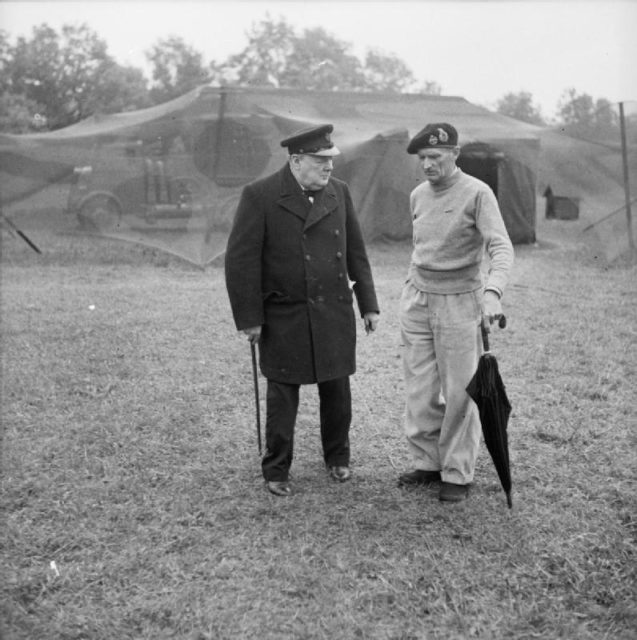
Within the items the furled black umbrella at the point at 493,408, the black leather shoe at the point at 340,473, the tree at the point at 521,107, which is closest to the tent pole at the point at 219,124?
the black leather shoe at the point at 340,473

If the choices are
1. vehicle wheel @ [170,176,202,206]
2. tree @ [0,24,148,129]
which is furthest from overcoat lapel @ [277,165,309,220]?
tree @ [0,24,148,129]

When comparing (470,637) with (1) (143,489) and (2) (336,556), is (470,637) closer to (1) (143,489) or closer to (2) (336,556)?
(2) (336,556)

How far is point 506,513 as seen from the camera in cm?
360

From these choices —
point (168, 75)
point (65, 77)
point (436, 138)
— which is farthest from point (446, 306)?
point (168, 75)

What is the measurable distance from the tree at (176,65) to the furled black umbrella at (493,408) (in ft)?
114

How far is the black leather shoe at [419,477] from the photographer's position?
3947mm

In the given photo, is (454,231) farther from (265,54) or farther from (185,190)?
(265,54)

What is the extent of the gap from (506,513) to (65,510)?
2.06 m

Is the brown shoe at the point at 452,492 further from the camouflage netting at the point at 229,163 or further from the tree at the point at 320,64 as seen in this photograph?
the tree at the point at 320,64

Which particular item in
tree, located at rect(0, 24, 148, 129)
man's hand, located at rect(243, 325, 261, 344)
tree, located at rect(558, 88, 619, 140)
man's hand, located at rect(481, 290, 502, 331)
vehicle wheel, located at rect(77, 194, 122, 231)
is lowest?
man's hand, located at rect(243, 325, 261, 344)

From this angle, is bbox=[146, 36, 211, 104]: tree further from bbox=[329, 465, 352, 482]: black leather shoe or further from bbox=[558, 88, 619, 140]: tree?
bbox=[329, 465, 352, 482]: black leather shoe

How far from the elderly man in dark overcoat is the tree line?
31.1ft

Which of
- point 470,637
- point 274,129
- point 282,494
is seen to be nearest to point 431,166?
point 282,494

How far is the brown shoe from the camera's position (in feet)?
12.2
